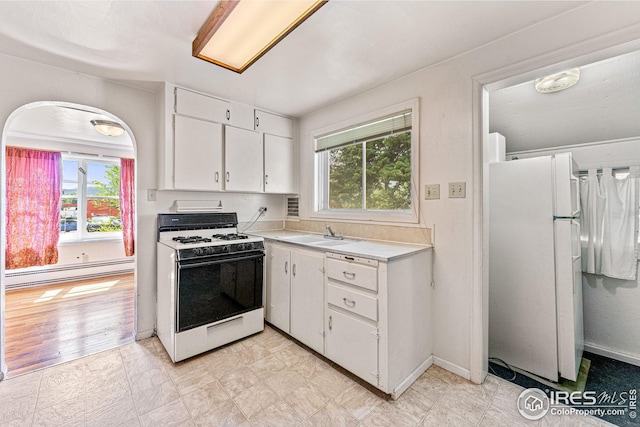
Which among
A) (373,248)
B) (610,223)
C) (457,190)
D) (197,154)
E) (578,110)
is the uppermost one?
(578,110)

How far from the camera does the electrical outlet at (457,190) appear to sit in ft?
6.27

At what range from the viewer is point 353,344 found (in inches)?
72.8

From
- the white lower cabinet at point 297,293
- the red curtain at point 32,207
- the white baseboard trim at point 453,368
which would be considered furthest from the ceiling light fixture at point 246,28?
the red curtain at point 32,207

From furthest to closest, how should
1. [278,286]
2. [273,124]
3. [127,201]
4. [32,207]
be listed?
[127,201] < [32,207] < [273,124] < [278,286]

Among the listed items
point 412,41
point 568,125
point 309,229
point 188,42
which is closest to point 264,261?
point 309,229

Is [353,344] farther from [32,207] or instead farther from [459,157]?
[32,207]

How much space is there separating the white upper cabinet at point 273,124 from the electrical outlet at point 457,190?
2037 millimetres

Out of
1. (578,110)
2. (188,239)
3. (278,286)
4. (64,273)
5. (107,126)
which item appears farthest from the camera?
(64,273)

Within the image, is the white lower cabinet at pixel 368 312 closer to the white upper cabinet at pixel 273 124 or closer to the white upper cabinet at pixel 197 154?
the white upper cabinet at pixel 197 154

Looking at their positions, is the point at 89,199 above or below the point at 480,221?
above

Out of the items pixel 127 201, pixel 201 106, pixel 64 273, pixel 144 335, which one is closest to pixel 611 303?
pixel 201 106

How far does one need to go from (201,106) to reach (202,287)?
5.48 ft

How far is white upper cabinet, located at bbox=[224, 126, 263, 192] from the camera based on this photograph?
2736 millimetres

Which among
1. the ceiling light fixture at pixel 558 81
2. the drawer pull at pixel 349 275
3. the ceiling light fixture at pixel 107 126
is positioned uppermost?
the ceiling light fixture at pixel 107 126
